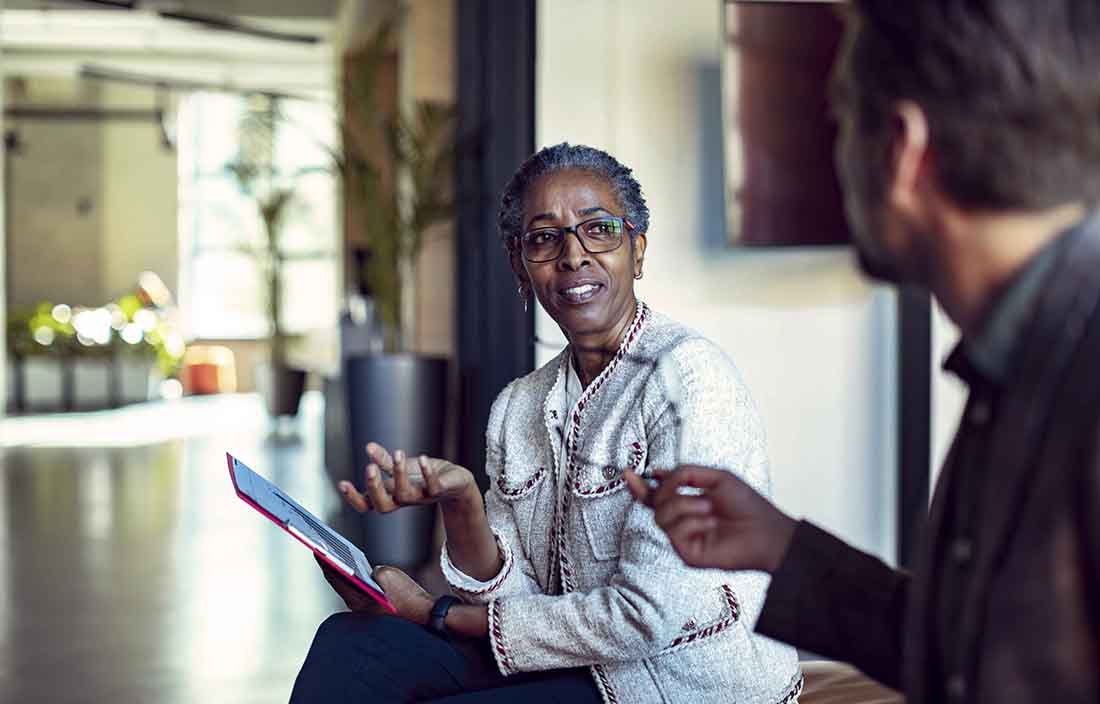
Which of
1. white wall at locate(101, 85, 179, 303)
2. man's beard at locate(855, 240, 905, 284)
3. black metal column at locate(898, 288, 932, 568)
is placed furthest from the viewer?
white wall at locate(101, 85, 179, 303)

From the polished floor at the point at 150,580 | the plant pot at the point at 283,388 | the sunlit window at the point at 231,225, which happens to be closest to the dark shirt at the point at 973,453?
the polished floor at the point at 150,580

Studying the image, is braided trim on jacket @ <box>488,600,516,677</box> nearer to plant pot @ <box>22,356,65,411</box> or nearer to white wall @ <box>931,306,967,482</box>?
white wall @ <box>931,306,967,482</box>

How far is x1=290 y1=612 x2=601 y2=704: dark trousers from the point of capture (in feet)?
5.72

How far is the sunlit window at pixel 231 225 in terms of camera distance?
18.2 m

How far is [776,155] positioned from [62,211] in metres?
15.1

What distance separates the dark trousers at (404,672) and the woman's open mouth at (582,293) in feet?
1.60

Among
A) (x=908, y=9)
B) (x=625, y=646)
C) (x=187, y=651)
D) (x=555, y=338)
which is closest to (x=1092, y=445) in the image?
(x=908, y=9)

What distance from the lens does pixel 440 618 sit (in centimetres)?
190

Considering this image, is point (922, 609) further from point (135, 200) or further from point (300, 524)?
point (135, 200)

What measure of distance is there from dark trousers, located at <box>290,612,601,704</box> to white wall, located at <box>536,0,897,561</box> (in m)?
2.59

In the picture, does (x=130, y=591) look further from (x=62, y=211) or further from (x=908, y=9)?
(x=62, y=211)

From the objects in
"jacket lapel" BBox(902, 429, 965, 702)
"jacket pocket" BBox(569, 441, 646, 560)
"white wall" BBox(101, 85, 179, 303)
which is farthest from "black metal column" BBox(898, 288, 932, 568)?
"white wall" BBox(101, 85, 179, 303)

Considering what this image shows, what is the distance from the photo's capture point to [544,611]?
1.71 m

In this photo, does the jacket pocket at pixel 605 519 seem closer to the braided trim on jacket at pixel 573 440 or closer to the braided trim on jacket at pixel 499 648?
the braided trim on jacket at pixel 573 440
